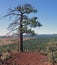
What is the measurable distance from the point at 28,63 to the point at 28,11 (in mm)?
7717

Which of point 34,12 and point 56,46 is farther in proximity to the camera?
point 34,12

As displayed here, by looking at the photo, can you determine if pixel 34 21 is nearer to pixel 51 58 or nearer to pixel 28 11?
pixel 28 11

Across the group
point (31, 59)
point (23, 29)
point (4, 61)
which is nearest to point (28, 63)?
point (31, 59)

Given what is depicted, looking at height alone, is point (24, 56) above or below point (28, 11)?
below

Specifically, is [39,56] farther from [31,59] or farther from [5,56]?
[5,56]

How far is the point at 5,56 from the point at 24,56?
63.0 inches

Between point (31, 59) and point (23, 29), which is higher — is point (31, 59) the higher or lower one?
the lower one

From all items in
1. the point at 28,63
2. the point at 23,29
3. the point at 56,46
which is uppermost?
the point at 23,29

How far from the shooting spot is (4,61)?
60.8ft

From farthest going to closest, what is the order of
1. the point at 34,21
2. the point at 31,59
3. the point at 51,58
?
the point at 34,21
the point at 31,59
the point at 51,58

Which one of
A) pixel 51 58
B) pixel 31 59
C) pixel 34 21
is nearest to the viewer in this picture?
pixel 51 58

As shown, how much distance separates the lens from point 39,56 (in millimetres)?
18875

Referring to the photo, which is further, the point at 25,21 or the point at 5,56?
the point at 25,21

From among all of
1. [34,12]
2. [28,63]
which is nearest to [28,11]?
[34,12]
